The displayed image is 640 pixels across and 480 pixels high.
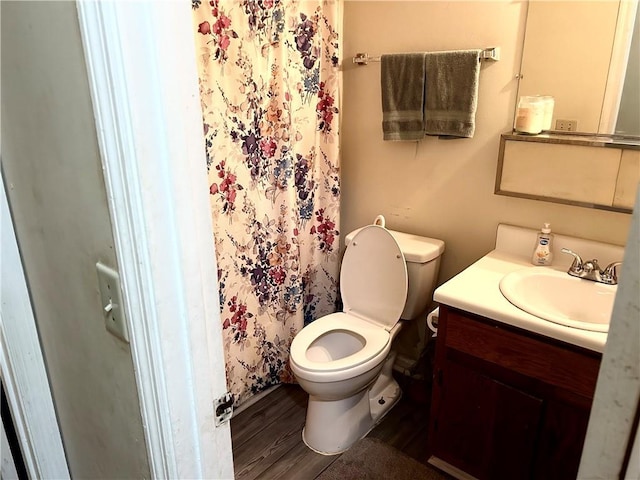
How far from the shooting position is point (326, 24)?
212 cm

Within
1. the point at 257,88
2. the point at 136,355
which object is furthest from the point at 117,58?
the point at 257,88

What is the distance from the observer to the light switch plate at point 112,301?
2.43 ft

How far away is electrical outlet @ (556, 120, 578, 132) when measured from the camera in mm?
1676

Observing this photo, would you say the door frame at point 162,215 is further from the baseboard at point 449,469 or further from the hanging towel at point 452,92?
the hanging towel at point 452,92

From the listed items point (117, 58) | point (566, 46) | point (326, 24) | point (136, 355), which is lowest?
point (136, 355)

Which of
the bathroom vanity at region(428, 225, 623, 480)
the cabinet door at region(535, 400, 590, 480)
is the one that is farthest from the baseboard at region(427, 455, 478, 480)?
the cabinet door at region(535, 400, 590, 480)

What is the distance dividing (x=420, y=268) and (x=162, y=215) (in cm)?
148

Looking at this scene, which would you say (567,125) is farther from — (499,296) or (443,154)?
(499,296)

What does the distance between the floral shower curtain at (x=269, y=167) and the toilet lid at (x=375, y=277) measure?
28cm

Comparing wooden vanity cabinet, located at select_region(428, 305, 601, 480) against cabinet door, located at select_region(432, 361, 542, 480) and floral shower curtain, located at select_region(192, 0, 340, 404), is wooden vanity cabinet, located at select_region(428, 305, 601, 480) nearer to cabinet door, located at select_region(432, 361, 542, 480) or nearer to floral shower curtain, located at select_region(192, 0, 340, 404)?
cabinet door, located at select_region(432, 361, 542, 480)

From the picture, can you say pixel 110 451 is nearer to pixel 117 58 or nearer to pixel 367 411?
pixel 117 58

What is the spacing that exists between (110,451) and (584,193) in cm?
163

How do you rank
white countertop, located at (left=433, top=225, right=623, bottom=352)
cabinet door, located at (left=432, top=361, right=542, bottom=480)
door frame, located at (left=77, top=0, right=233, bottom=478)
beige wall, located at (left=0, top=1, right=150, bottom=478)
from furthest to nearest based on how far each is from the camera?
cabinet door, located at (left=432, top=361, right=542, bottom=480)
white countertop, located at (left=433, top=225, right=623, bottom=352)
beige wall, located at (left=0, top=1, right=150, bottom=478)
door frame, located at (left=77, top=0, right=233, bottom=478)

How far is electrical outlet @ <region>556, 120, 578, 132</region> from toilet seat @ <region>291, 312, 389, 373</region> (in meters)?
1.03
